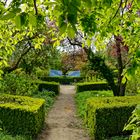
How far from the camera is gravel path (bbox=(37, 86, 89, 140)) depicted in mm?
11227

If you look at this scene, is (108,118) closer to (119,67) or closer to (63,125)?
(63,125)

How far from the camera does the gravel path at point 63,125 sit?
A: 11227 millimetres

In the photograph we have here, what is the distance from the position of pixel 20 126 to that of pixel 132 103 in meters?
3.32

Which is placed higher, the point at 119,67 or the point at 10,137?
the point at 119,67

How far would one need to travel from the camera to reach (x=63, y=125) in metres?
12.9

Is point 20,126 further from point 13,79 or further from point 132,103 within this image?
point 13,79

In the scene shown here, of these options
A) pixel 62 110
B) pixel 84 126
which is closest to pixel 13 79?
pixel 62 110

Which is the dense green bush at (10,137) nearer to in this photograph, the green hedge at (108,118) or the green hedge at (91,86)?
the green hedge at (108,118)

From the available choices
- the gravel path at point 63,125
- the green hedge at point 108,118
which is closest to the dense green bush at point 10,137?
the gravel path at point 63,125

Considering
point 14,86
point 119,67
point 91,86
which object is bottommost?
point 91,86

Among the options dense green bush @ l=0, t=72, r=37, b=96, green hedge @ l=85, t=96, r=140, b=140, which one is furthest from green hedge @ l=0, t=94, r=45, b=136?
dense green bush @ l=0, t=72, r=37, b=96

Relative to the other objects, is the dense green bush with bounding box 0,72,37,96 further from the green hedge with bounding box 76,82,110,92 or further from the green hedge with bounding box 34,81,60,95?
the green hedge with bounding box 76,82,110,92

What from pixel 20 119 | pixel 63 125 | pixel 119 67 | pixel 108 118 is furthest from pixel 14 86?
pixel 108 118

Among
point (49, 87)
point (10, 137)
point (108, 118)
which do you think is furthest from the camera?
point (49, 87)
